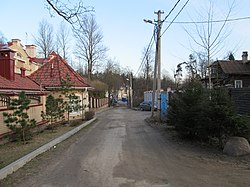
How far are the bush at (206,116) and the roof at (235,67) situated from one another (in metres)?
27.1

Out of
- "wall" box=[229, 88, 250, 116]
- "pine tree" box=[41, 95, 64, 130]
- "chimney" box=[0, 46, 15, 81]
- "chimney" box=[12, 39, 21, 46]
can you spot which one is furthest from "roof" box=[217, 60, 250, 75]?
"chimney" box=[0, 46, 15, 81]

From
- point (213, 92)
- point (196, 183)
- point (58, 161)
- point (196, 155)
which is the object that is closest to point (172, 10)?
point (213, 92)

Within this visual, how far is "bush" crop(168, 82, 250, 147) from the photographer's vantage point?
398 inches

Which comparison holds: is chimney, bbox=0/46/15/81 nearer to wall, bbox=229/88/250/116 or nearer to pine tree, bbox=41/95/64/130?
pine tree, bbox=41/95/64/130

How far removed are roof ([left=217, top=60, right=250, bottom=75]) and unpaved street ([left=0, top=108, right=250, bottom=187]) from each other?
29.6 m

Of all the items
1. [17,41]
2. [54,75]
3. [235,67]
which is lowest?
[54,75]

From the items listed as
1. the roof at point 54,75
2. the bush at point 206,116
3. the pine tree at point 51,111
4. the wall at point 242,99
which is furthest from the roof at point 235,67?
the bush at point 206,116

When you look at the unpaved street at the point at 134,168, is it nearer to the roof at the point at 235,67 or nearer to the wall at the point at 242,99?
the wall at the point at 242,99

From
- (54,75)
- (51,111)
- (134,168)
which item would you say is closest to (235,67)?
(54,75)

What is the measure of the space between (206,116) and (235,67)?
3168cm

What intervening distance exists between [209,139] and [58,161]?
5.80 m

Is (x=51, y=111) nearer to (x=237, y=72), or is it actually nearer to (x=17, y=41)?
(x=17, y=41)

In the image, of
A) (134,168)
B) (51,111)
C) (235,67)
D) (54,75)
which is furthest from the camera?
(235,67)

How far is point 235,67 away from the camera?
40000 mm
